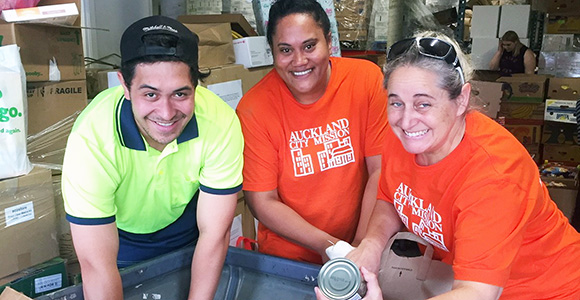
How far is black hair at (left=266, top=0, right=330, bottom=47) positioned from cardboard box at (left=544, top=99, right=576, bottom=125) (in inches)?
116

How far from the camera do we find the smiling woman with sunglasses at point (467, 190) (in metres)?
1.05

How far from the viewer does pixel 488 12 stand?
5.36m

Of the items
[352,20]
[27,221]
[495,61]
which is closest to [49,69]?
[27,221]

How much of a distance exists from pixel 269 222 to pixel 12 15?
121 cm

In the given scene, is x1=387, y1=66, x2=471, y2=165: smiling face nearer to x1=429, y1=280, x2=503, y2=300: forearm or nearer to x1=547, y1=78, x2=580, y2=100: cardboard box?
x1=429, y1=280, x2=503, y2=300: forearm

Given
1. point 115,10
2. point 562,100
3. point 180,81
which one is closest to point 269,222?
point 180,81

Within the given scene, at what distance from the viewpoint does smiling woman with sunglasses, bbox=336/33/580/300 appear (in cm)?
105

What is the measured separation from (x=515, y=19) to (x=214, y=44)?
12.7ft

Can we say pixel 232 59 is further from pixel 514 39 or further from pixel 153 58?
pixel 514 39

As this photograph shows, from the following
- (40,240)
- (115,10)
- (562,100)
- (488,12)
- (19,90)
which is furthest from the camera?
(488,12)

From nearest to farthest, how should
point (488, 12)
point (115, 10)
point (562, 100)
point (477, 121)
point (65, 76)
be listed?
point (477, 121) < point (65, 76) < point (115, 10) < point (562, 100) < point (488, 12)

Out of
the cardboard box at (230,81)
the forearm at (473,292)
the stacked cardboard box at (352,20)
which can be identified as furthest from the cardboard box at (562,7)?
the forearm at (473,292)

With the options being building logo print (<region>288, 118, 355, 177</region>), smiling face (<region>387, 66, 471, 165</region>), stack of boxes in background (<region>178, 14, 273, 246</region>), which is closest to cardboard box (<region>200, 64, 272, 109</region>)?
stack of boxes in background (<region>178, 14, 273, 246</region>)

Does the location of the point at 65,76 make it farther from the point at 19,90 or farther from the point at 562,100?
the point at 562,100
